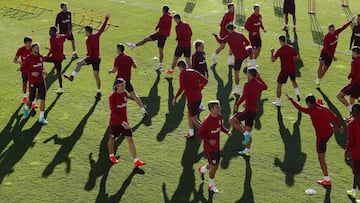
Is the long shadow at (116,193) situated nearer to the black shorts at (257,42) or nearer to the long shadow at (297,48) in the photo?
the long shadow at (297,48)

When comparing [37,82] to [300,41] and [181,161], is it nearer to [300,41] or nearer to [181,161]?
[181,161]

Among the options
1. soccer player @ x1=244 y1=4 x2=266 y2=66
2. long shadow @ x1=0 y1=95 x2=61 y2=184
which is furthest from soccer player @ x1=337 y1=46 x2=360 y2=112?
long shadow @ x1=0 y1=95 x2=61 y2=184

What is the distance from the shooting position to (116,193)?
42.1 feet

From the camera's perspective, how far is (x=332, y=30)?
1858cm

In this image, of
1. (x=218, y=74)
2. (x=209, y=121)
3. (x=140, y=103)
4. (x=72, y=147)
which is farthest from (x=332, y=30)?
(x=72, y=147)

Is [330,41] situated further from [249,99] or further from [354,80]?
[249,99]

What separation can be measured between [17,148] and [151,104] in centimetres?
481

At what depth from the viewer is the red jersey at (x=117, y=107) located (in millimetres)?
13422

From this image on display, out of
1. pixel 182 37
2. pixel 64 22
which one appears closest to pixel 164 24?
pixel 182 37

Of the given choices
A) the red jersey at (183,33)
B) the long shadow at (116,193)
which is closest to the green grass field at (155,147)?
the long shadow at (116,193)

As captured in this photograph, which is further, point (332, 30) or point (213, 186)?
point (332, 30)

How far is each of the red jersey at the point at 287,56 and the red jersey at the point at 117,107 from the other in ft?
19.5

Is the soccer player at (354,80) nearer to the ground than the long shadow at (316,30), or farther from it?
farther from it

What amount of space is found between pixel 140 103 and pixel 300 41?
1021 centimetres
